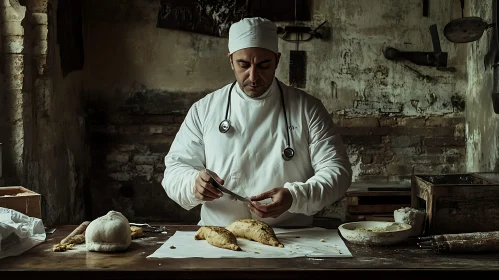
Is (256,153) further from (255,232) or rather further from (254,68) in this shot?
(255,232)

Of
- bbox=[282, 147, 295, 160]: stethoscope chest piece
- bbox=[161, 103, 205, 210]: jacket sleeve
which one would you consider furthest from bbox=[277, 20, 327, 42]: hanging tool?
bbox=[282, 147, 295, 160]: stethoscope chest piece

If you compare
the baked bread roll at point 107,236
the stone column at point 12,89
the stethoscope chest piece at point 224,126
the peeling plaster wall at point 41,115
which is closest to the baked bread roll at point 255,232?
the baked bread roll at point 107,236

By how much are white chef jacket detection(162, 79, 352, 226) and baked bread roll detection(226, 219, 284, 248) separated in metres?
0.42

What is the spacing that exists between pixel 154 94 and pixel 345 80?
79.4 inches

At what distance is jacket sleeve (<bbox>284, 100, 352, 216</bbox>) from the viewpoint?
9.73 ft

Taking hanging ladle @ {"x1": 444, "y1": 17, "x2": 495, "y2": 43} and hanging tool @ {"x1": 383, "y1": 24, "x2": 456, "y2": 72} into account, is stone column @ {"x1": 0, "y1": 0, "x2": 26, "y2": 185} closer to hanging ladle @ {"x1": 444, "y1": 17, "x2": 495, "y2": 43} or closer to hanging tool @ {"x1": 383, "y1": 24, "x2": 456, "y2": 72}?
hanging ladle @ {"x1": 444, "y1": 17, "x2": 495, "y2": 43}

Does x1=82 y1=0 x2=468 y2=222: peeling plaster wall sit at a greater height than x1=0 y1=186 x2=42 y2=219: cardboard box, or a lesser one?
greater

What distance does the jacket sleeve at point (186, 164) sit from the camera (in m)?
3.10

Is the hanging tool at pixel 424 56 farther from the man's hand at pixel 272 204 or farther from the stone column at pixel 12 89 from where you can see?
the man's hand at pixel 272 204

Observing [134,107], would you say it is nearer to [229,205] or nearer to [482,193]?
[229,205]

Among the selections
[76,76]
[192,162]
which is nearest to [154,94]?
[76,76]

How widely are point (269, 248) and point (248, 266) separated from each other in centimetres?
32

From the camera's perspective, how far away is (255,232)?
266 centimetres

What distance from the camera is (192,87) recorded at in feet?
20.5
